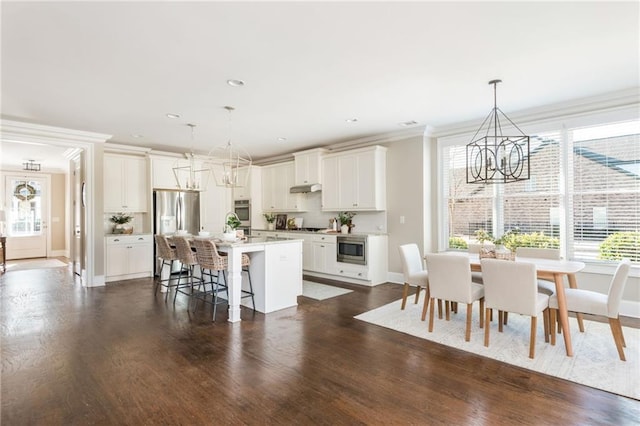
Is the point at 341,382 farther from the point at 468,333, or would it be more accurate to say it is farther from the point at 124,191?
the point at 124,191

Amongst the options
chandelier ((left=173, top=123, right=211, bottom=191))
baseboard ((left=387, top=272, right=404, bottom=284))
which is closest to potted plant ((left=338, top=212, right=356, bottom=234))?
baseboard ((left=387, top=272, right=404, bottom=284))

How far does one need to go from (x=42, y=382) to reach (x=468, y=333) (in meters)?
3.62

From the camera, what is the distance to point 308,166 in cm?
694

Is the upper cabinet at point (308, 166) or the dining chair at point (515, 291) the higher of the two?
the upper cabinet at point (308, 166)

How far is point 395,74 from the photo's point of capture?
11.1 feet

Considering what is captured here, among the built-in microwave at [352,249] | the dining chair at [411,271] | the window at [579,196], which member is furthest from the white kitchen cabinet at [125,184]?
the window at [579,196]

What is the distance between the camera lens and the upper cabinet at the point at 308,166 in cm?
673

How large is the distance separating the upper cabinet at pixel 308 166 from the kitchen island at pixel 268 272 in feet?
8.07

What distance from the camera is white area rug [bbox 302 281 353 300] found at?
5070 millimetres

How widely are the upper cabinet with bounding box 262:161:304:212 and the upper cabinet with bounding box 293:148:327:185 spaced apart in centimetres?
34

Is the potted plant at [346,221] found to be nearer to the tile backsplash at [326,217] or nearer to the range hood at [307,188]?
the tile backsplash at [326,217]

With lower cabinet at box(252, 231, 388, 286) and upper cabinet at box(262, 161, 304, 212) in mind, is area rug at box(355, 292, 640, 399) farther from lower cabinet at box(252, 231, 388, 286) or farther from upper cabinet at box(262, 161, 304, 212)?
upper cabinet at box(262, 161, 304, 212)

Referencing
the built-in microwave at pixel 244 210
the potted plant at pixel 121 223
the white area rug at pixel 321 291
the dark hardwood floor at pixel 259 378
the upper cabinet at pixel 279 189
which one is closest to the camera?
the dark hardwood floor at pixel 259 378

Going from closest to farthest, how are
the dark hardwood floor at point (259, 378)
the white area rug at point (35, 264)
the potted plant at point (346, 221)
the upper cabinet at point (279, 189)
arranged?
the dark hardwood floor at point (259, 378) → the potted plant at point (346, 221) → the upper cabinet at point (279, 189) → the white area rug at point (35, 264)
